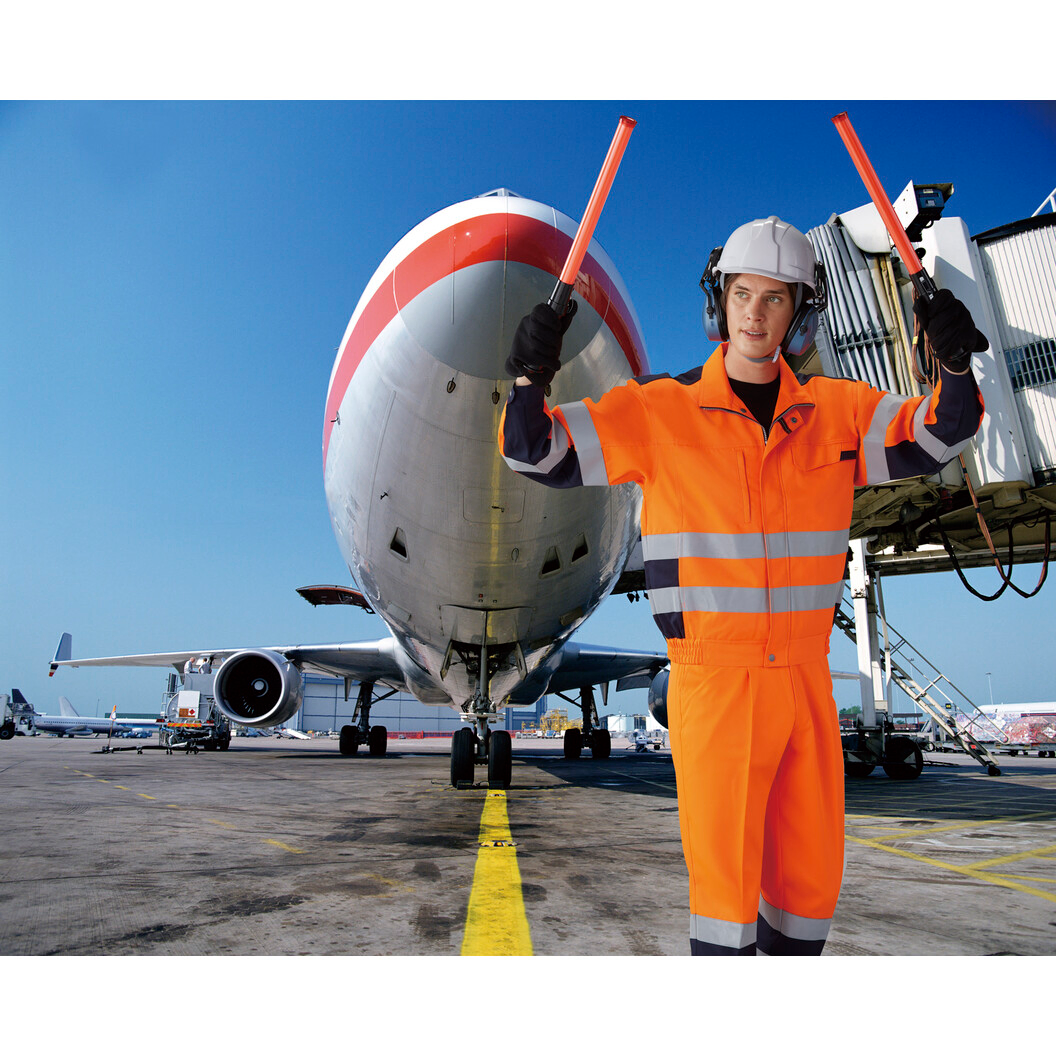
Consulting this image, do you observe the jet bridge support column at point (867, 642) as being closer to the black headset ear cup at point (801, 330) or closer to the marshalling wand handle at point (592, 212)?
the black headset ear cup at point (801, 330)

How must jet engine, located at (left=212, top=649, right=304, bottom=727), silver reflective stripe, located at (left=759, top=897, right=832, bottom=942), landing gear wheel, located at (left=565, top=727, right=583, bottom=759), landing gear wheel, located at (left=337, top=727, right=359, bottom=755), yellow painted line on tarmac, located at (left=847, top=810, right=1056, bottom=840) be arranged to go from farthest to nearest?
landing gear wheel, located at (left=565, top=727, right=583, bottom=759) → landing gear wheel, located at (left=337, top=727, right=359, bottom=755) → jet engine, located at (left=212, top=649, right=304, bottom=727) → yellow painted line on tarmac, located at (left=847, top=810, right=1056, bottom=840) → silver reflective stripe, located at (left=759, top=897, right=832, bottom=942)

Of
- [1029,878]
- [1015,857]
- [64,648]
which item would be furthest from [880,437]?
[64,648]

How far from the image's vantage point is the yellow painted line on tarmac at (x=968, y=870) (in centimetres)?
317

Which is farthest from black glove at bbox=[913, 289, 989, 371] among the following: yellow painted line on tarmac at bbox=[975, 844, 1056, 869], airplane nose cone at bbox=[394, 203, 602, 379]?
yellow painted line on tarmac at bbox=[975, 844, 1056, 869]

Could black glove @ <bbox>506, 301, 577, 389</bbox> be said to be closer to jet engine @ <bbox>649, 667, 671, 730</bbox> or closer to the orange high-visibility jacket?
the orange high-visibility jacket

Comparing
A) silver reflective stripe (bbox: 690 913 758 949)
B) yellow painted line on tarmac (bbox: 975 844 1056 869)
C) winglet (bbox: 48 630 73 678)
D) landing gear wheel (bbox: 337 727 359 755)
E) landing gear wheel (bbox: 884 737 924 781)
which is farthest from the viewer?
winglet (bbox: 48 630 73 678)

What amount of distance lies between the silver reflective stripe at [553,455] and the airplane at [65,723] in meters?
50.7

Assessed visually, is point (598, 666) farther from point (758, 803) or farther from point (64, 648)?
point (64, 648)

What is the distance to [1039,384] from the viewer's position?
7.42 metres

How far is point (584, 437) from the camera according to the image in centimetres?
185

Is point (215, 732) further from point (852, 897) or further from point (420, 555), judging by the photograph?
point (852, 897)

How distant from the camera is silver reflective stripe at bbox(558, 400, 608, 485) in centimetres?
185

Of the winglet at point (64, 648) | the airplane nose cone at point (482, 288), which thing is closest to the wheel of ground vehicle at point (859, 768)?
the airplane nose cone at point (482, 288)

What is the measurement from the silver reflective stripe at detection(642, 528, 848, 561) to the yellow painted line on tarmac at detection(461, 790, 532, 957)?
1.37 m
